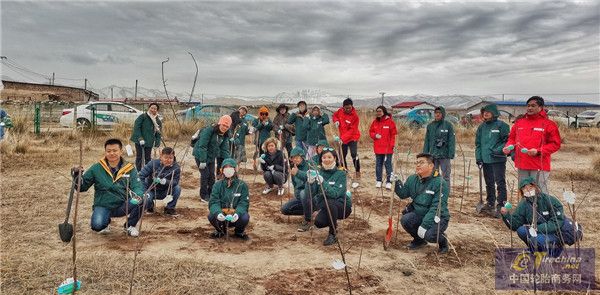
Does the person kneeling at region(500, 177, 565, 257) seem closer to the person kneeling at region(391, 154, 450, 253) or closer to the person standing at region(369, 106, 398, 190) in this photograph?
the person kneeling at region(391, 154, 450, 253)

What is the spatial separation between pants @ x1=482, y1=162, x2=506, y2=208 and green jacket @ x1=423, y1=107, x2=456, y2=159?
598 mm

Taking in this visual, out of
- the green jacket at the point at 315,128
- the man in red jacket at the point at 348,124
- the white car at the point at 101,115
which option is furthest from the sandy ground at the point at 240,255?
the white car at the point at 101,115

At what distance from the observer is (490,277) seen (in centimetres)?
316

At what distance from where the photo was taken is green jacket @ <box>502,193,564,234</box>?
3.28 m

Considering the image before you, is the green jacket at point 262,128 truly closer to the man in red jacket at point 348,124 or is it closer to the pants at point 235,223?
the man in red jacket at point 348,124

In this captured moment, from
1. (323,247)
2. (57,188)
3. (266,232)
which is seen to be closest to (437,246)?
(323,247)

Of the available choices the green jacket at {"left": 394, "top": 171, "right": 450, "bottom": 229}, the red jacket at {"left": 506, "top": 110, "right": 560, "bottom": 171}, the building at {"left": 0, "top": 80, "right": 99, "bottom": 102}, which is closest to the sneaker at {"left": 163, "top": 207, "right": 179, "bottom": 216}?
the green jacket at {"left": 394, "top": 171, "right": 450, "bottom": 229}

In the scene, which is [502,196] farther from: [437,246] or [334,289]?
[334,289]

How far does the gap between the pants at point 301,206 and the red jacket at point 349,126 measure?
2660 mm

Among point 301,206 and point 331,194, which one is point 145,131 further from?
point 331,194

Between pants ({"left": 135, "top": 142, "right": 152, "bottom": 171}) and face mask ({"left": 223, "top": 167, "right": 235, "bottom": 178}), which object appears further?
pants ({"left": 135, "top": 142, "right": 152, "bottom": 171})

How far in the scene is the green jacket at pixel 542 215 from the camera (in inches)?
129

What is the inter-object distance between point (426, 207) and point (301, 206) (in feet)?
4.59

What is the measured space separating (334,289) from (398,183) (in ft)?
4.79
